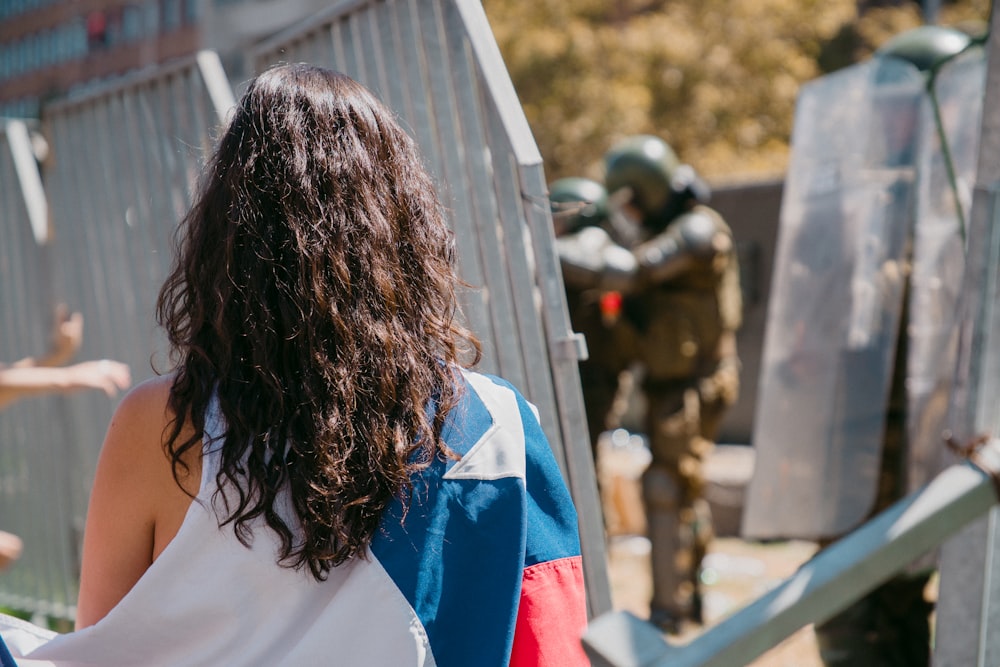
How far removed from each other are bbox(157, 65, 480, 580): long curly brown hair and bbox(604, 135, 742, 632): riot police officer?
13.1 feet

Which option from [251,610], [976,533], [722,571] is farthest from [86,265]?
[722,571]

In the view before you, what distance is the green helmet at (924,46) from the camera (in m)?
3.69

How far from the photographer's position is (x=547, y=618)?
1.36m

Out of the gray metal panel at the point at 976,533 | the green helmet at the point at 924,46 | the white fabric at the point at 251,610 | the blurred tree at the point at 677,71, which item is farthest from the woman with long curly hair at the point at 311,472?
the blurred tree at the point at 677,71

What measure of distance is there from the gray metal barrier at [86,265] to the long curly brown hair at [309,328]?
4.56 feet

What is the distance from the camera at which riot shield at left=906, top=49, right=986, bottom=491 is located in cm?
317

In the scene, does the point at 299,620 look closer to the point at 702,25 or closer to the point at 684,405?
the point at 684,405

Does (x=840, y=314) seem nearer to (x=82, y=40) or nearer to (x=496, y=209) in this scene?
(x=496, y=209)

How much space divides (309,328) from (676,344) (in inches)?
165

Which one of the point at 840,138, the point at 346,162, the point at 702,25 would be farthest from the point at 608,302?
the point at 702,25

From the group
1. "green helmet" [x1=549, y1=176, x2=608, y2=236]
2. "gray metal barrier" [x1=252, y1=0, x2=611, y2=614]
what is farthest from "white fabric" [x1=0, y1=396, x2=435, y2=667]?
"green helmet" [x1=549, y1=176, x2=608, y2=236]

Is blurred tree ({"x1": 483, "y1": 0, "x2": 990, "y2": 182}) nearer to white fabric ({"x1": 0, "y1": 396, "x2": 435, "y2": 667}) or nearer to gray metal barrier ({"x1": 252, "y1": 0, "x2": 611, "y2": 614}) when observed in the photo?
gray metal barrier ({"x1": 252, "y1": 0, "x2": 611, "y2": 614})

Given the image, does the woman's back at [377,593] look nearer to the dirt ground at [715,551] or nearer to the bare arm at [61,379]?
the bare arm at [61,379]

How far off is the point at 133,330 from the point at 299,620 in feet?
7.11
